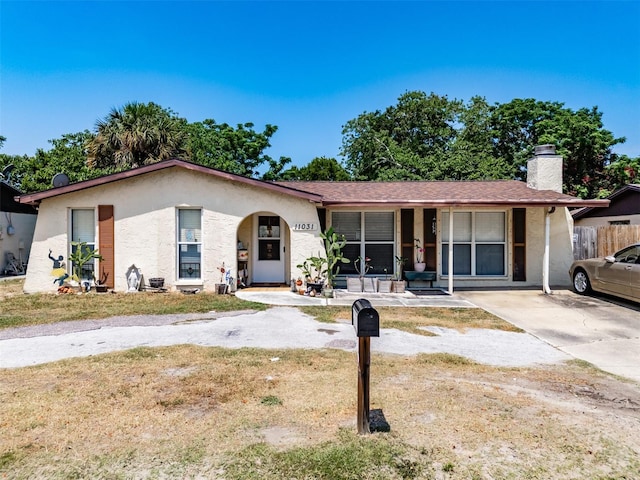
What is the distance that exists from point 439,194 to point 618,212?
8496 millimetres

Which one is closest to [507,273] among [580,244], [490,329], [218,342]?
[580,244]

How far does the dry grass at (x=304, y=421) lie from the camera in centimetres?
275

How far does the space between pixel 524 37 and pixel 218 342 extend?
54.7 ft

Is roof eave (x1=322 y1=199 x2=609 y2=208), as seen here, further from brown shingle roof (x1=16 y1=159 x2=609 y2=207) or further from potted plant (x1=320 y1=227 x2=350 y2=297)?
potted plant (x1=320 y1=227 x2=350 y2=297)

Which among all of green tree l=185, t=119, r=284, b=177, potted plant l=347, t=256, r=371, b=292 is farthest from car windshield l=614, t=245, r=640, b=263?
green tree l=185, t=119, r=284, b=177

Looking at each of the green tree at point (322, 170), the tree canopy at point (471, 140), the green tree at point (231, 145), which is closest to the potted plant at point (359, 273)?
the tree canopy at point (471, 140)

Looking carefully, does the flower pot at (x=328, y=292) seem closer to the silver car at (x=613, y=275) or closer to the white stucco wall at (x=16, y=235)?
A: the silver car at (x=613, y=275)

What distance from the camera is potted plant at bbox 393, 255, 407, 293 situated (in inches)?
441

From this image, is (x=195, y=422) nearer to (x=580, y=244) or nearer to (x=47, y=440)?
(x=47, y=440)

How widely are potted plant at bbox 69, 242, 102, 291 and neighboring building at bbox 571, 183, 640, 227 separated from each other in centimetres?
1757

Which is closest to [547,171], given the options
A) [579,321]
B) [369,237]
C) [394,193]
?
[394,193]

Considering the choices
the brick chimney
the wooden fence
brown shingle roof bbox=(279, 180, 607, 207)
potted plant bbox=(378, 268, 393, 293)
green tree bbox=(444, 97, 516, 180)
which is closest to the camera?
brown shingle roof bbox=(279, 180, 607, 207)

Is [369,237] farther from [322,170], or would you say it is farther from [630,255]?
[322,170]

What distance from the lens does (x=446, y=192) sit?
1251 centimetres
